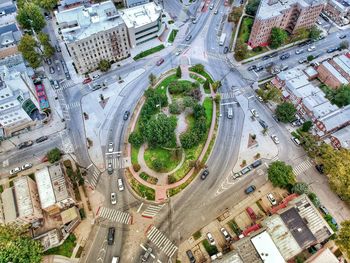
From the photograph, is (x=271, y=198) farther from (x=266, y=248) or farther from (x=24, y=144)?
(x=24, y=144)

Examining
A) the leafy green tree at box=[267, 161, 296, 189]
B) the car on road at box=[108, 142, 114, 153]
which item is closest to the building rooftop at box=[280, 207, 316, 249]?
the leafy green tree at box=[267, 161, 296, 189]

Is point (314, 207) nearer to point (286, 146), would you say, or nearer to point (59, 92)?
point (286, 146)

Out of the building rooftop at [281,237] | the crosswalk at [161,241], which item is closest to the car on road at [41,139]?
the crosswalk at [161,241]

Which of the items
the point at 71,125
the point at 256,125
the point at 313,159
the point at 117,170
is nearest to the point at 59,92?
the point at 71,125

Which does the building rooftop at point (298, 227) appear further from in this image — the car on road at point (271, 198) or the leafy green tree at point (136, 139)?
the leafy green tree at point (136, 139)

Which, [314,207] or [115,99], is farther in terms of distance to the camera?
[115,99]

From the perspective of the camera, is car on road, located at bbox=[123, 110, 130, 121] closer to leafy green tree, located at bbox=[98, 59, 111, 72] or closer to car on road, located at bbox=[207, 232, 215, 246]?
leafy green tree, located at bbox=[98, 59, 111, 72]

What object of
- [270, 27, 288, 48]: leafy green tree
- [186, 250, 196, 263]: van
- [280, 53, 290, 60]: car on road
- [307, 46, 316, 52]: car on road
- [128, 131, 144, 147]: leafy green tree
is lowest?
[186, 250, 196, 263]: van
